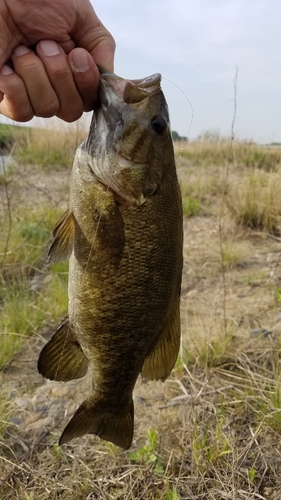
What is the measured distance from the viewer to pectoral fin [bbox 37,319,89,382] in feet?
6.23

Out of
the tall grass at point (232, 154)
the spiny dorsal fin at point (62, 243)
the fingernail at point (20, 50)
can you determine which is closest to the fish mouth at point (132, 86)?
the fingernail at point (20, 50)

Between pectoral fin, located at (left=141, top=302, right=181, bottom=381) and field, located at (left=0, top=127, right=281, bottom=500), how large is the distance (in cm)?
75

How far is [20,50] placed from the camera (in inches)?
68.0

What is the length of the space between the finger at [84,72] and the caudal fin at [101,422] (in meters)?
1.24

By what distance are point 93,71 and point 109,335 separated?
967 mm

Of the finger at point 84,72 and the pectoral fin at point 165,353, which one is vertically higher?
the finger at point 84,72

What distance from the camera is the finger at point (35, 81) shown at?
167cm

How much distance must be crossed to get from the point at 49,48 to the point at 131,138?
17.1 inches

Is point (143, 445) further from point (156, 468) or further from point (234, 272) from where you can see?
point (234, 272)

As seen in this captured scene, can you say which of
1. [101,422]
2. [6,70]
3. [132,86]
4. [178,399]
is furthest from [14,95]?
[178,399]

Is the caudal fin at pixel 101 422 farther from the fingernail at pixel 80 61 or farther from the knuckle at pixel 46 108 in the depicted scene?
the fingernail at pixel 80 61

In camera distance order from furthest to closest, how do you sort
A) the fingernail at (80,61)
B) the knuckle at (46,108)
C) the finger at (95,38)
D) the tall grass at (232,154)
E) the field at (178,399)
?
the tall grass at (232,154) < the field at (178,399) < the finger at (95,38) < the knuckle at (46,108) < the fingernail at (80,61)

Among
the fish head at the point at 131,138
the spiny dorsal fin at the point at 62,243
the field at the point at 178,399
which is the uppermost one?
the fish head at the point at 131,138

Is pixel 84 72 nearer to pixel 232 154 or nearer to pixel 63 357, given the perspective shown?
pixel 63 357
